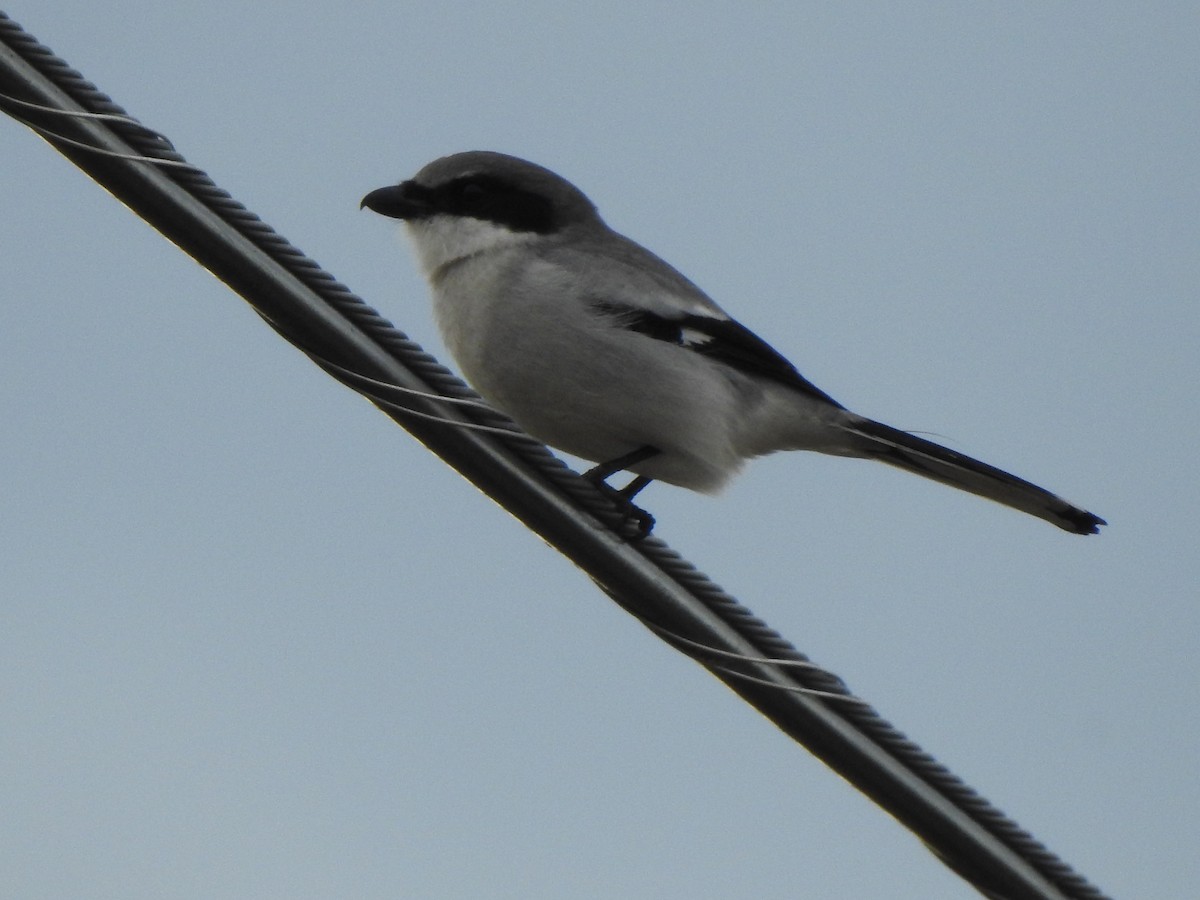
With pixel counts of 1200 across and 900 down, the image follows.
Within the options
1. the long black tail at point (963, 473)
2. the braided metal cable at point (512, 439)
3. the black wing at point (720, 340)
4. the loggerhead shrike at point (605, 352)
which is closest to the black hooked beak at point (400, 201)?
the loggerhead shrike at point (605, 352)

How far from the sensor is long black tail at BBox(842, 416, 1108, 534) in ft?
16.6

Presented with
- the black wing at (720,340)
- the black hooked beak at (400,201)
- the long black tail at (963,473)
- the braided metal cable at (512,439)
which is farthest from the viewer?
the black hooked beak at (400,201)

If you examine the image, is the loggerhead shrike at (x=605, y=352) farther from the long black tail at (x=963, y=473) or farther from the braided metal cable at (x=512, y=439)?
the braided metal cable at (x=512, y=439)

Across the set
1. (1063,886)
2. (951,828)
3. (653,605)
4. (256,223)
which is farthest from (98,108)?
(1063,886)

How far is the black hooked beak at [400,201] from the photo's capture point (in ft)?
19.2

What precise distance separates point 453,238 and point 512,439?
221 centimetres

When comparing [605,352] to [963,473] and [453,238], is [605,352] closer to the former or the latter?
[453,238]

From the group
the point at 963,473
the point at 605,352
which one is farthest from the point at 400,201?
the point at 963,473

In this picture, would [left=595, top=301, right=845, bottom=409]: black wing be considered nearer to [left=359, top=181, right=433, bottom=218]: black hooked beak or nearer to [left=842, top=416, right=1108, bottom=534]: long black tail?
[left=842, top=416, right=1108, bottom=534]: long black tail

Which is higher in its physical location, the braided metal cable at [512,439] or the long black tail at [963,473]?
the long black tail at [963,473]

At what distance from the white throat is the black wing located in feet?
1.88

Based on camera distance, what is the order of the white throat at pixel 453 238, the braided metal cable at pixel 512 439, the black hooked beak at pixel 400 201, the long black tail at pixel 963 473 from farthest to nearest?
the black hooked beak at pixel 400 201 < the white throat at pixel 453 238 < the long black tail at pixel 963 473 < the braided metal cable at pixel 512 439

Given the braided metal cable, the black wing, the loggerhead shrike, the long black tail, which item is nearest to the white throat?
the loggerhead shrike

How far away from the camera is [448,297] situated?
17.7 ft
